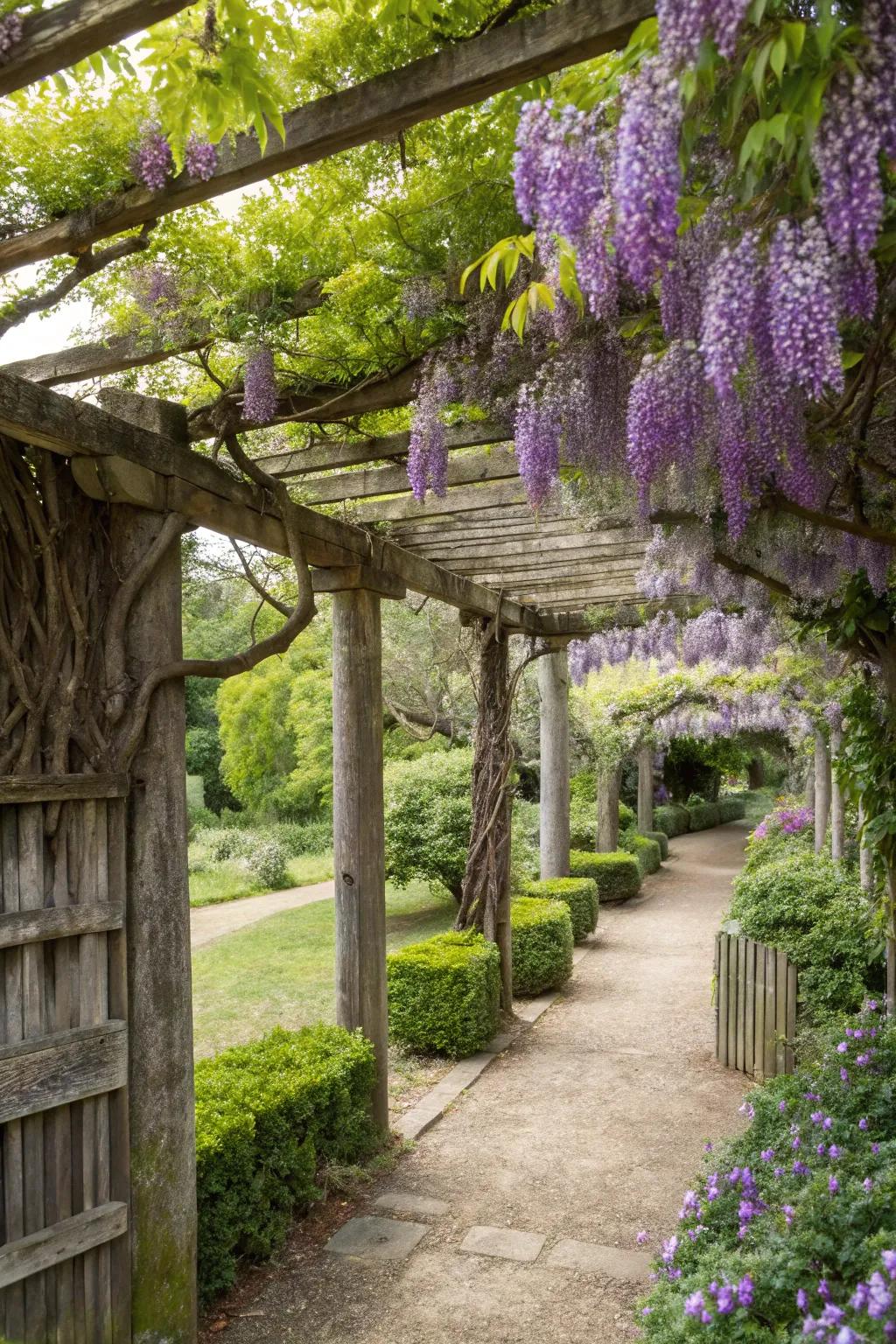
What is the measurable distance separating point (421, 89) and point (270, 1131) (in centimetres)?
334

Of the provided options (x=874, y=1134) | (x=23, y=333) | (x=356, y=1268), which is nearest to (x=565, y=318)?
(x=23, y=333)

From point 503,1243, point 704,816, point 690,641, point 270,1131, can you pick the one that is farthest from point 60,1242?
point 704,816

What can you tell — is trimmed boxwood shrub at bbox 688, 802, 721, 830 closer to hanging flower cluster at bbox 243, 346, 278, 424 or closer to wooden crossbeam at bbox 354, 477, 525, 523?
wooden crossbeam at bbox 354, 477, 525, 523

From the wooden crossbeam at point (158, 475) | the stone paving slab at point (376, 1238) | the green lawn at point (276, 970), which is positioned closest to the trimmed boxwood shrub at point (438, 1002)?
the green lawn at point (276, 970)

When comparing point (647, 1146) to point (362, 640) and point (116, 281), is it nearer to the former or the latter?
point (362, 640)

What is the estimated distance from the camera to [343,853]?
4.76 meters

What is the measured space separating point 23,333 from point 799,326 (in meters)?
2.34

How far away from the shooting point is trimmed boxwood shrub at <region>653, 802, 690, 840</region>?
1922cm

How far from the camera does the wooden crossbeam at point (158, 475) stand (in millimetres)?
2539

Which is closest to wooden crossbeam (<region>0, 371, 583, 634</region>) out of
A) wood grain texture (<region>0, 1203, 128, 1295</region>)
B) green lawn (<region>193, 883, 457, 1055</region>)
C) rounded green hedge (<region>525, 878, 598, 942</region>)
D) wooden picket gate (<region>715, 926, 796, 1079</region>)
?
wood grain texture (<region>0, 1203, 128, 1295</region>)

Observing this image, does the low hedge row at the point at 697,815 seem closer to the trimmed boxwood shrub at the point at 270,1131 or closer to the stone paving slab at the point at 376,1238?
the trimmed boxwood shrub at the point at 270,1131

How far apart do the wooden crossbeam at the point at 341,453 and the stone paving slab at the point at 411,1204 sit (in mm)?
2993

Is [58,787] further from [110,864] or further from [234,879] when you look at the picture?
[234,879]

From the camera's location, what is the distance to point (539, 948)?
24.5 ft
